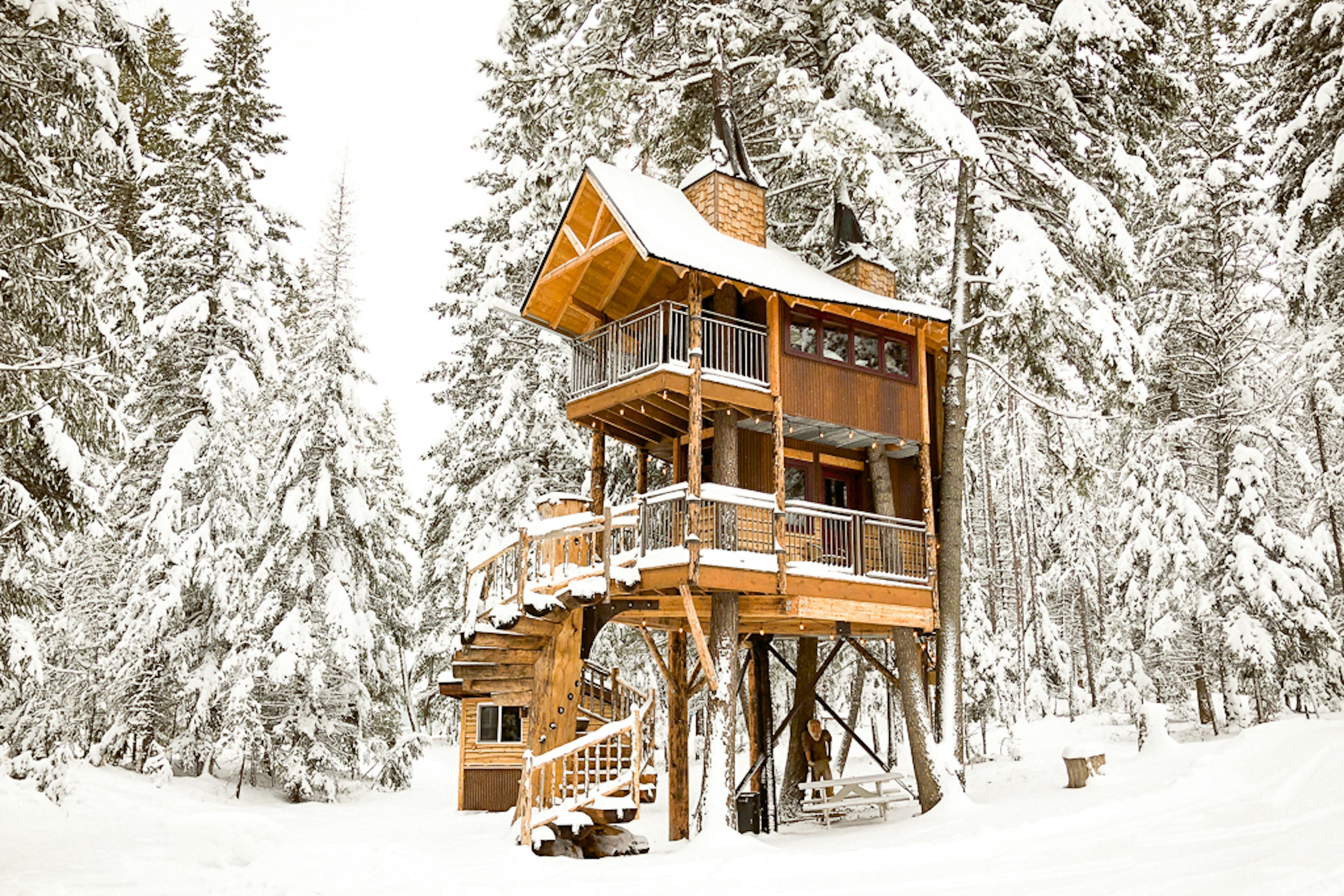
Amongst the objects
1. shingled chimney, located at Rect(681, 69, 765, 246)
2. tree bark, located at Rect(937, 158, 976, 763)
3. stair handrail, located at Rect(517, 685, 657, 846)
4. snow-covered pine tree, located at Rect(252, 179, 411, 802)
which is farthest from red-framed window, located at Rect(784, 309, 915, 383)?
snow-covered pine tree, located at Rect(252, 179, 411, 802)

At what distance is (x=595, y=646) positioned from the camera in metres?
30.9

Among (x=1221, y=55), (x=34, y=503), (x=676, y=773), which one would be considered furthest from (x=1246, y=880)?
(x=1221, y=55)

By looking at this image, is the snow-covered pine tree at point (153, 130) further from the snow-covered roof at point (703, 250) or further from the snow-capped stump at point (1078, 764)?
the snow-capped stump at point (1078, 764)

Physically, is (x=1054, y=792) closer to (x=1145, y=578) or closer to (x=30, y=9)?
(x=1145, y=578)

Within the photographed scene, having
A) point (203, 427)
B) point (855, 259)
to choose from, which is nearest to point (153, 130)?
point (203, 427)

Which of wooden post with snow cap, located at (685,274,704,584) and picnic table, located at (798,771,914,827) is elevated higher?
wooden post with snow cap, located at (685,274,704,584)

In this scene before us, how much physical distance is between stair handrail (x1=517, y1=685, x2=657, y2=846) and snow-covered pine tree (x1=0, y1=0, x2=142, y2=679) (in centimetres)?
736

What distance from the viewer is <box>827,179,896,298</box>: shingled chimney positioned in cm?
2067

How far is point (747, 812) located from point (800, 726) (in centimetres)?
736

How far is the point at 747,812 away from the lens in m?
15.6

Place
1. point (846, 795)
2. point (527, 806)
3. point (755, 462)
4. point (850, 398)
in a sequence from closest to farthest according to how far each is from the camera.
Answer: point (527, 806) → point (850, 398) → point (755, 462) → point (846, 795)

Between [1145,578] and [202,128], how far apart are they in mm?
28040

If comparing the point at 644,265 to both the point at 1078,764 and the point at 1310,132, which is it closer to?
the point at 1310,132

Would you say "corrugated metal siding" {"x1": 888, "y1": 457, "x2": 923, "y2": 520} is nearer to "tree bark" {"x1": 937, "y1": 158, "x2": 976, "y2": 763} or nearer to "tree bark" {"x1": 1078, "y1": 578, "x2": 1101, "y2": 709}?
"tree bark" {"x1": 937, "y1": 158, "x2": 976, "y2": 763}
